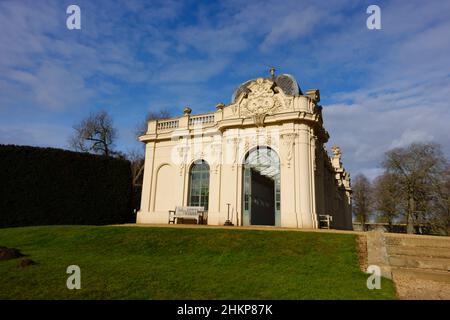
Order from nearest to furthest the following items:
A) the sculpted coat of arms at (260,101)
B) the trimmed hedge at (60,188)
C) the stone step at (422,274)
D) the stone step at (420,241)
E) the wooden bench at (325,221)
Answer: the stone step at (422,274) < the stone step at (420,241) < the wooden bench at (325,221) < the trimmed hedge at (60,188) < the sculpted coat of arms at (260,101)

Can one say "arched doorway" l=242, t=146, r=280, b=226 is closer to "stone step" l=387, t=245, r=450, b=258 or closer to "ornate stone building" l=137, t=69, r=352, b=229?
"ornate stone building" l=137, t=69, r=352, b=229

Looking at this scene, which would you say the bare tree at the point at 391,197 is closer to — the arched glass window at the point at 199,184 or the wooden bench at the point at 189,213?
the arched glass window at the point at 199,184

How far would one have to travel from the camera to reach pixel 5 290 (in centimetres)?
470

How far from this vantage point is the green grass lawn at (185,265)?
15.8 feet

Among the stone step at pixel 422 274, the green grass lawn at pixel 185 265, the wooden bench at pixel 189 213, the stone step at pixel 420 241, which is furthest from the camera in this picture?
the wooden bench at pixel 189 213

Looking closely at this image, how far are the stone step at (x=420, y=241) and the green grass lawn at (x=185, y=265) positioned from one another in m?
1.00

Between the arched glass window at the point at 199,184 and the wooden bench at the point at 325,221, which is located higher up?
the arched glass window at the point at 199,184

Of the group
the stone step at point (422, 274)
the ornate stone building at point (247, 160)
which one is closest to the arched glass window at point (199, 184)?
the ornate stone building at point (247, 160)

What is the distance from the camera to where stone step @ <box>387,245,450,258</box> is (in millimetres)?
6914

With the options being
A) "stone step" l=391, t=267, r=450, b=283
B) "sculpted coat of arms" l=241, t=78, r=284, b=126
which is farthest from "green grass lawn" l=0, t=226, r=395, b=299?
"sculpted coat of arms" l=241, t=78, r=284, b=126

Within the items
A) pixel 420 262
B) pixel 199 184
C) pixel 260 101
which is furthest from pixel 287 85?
pixel 420 262

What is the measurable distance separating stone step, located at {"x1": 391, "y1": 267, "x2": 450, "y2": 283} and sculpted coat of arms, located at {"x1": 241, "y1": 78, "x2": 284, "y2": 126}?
31.8 ft

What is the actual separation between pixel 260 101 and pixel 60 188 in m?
11.5
